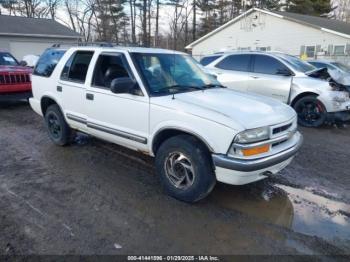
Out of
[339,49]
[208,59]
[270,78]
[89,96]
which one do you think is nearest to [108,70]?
[89,96]

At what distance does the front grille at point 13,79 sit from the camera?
367 inches

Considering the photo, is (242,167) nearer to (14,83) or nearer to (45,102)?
(45,102)

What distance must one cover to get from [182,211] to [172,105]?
4.14ft

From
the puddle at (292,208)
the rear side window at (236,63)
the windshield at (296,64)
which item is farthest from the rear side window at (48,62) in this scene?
the windshield at (296,64)

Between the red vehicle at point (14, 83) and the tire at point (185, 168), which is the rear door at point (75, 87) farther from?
the red vehicle at point (14, 83)

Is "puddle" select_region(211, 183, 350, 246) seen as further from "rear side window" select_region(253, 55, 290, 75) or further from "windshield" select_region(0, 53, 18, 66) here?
"windshield" select_region(0, 53, 18, 66)

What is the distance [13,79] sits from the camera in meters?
9.54

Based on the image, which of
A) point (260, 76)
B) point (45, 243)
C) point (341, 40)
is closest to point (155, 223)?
point (45, 243)

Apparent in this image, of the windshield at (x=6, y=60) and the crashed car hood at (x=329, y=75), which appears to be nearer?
the crashed car hood at (x=329, y=75)

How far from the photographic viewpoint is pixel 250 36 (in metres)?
27.8

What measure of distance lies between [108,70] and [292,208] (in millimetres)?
3174

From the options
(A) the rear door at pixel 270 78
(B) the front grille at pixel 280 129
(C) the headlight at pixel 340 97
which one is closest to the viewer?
(B) the front grille at pixel 280 129

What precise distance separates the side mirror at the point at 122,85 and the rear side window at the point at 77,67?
3.94 feet

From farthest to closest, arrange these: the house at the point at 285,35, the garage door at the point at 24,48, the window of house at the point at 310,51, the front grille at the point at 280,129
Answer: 1. the garage door at the point at 24,48
2. the window of house at the point at 310,51
3. the house at the point at 285,35
4. the front grille at the point at 280,129
